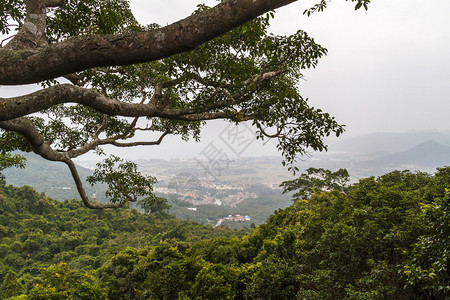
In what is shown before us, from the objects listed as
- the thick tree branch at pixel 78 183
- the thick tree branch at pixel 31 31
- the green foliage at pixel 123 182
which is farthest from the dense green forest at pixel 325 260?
the thick tree branch at pixel 31 31

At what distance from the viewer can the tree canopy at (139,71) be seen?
5.22 ft

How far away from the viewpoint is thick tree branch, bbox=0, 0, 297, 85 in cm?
153

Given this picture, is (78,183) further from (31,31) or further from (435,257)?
(435,257)

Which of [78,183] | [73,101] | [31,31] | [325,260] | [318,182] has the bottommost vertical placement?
[318,182]

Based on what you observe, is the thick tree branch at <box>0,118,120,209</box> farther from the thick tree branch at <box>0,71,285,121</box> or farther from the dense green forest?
the dense green forest

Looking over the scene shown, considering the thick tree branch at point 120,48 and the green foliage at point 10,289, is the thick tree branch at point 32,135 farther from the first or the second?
the green foliage at point 10,289

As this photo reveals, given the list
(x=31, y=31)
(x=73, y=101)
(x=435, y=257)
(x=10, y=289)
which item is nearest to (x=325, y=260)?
(x=435, y=257)

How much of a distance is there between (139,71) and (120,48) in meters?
4.19

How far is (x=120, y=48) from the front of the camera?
1618mm

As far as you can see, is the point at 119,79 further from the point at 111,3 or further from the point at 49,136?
the point at 49,136

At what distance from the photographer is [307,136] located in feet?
12.1

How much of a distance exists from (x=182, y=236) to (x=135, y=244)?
6460mm

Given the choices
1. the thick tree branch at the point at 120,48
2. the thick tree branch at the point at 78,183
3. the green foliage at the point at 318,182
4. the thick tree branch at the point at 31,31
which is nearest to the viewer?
the thick tree branch at the point at 120,48

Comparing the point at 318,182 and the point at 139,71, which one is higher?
the point at 139,71
